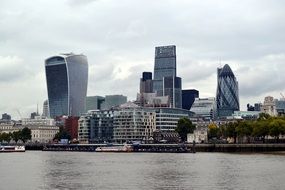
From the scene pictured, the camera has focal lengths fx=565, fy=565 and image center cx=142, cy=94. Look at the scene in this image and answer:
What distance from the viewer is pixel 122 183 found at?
6900 centimetres

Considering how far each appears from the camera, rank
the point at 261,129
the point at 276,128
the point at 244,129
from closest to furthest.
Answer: the point at 276,128 < the point at 261,129 < the point at 244,129

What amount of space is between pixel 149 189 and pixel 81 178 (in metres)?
16.8

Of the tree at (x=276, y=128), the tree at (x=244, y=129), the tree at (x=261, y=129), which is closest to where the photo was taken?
the tree at (x=276, y=128)

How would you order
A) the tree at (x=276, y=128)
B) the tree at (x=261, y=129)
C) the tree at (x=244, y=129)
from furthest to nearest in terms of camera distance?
1. the tree at (x=244, y=129)
2. the tree at (x=261, y=129)
3. the tree at (x=276, y=128)

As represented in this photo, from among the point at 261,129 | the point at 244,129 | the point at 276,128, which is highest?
the point at 276,128

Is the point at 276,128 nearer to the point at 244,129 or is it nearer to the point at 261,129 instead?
the point at 261,129

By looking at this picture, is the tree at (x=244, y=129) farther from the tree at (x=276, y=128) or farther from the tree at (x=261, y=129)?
the tree at (x=276, y=128)

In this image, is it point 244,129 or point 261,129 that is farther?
point 244,129

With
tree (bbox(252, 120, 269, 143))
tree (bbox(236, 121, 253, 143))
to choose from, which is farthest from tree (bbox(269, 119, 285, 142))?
tree (bbox(236, 121, 253, 143))

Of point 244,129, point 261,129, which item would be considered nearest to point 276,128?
point 261,129

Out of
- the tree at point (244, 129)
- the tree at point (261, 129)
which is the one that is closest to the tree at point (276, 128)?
the tree at point (261, 129)

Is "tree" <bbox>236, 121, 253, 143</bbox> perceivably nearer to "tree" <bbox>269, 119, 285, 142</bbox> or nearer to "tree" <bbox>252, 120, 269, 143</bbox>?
"tree" <bbox>252, 120, 269, 143</bbox>

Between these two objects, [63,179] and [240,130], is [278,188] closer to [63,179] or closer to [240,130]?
[63,179]

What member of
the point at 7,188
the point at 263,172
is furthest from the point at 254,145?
the point at 7,188
